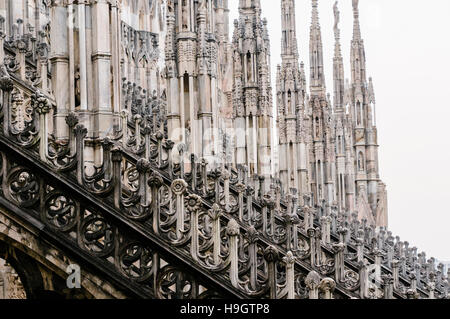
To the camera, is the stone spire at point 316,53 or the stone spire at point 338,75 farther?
the stone spire at point 338,75

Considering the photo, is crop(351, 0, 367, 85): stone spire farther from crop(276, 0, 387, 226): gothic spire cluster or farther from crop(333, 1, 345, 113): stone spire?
crop(333, 1, 345, 113): stone spire

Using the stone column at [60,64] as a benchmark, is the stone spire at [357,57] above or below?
above

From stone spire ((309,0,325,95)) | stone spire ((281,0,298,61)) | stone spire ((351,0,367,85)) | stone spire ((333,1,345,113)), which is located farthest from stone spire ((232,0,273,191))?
stone spire ((351,0,367,85))

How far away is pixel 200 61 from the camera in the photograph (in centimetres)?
1917

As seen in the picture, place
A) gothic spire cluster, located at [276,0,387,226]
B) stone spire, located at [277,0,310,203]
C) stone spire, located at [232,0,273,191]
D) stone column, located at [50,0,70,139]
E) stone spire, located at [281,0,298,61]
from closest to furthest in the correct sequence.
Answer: stone column, located at [50,0,70,139], stone spire, located at [232,0,273,191], stone spire, located at [277,0,310,203], gothic spire cluster, located at [276,0,387,226], stone spire, located at [281,0,298,61]

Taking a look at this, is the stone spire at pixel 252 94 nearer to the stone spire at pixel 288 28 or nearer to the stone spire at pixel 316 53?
the stone spire at pixel 288 28

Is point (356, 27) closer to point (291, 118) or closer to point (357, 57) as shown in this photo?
point (357, 57)

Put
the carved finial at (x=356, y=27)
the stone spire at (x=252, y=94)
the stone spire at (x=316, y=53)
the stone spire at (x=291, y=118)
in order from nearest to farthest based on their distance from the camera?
the stone spire at (x=252, y=94) < the stone spire at (x=291, y=118) < the stone spire at (x=316, y=53) < the carved finial at (x=356, y=27)

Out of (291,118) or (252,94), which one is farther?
(291,118)

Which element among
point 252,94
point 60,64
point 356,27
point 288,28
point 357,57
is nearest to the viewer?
point 60,64

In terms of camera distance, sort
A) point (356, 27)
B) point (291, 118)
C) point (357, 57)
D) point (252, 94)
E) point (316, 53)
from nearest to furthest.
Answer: point (252, 94) < point (291, 118) < point (316, 53) < point (357, 57) < point (356, 27)

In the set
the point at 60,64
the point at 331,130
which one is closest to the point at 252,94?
the point at 60,64

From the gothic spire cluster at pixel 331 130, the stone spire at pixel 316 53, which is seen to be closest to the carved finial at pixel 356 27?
the gothic spire cluster at pixel 331 130
